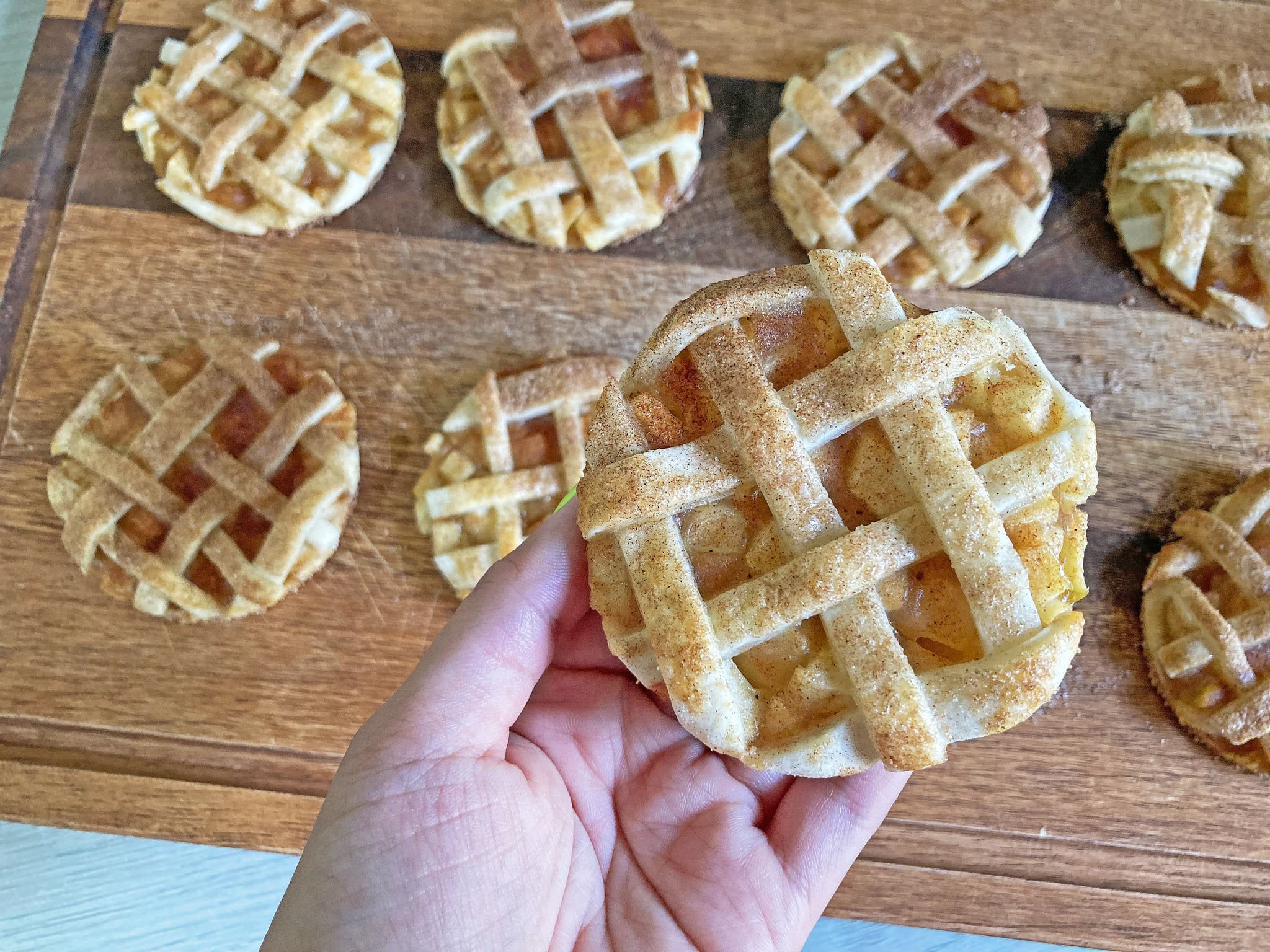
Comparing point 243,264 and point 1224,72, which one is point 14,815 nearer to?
point 243,264

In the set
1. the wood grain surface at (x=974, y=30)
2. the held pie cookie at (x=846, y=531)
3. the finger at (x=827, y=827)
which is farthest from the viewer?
the wood grain surface at (x=974, y=30)

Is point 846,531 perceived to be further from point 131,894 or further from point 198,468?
point 131,894

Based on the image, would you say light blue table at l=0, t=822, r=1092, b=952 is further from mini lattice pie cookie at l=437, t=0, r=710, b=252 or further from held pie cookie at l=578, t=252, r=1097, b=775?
mini lattice pie cookie at l=437, t=0, r=710, b=252

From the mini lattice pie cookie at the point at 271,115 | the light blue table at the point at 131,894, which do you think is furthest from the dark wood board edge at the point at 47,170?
the light blue table at the point at 131,894

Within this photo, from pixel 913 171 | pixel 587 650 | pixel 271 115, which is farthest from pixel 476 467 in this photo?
pixel 913 171

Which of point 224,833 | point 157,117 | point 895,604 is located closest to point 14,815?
point 224,833

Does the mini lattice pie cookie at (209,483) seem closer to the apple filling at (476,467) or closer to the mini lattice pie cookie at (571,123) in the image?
the apple filling at (476,467)

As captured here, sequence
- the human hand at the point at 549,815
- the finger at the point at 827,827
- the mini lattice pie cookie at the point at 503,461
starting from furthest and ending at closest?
1. the mini lattice pie cookie at the point at 503,461
2. the finger at the point at 827,827
3. the human hand at the point at 549,815
